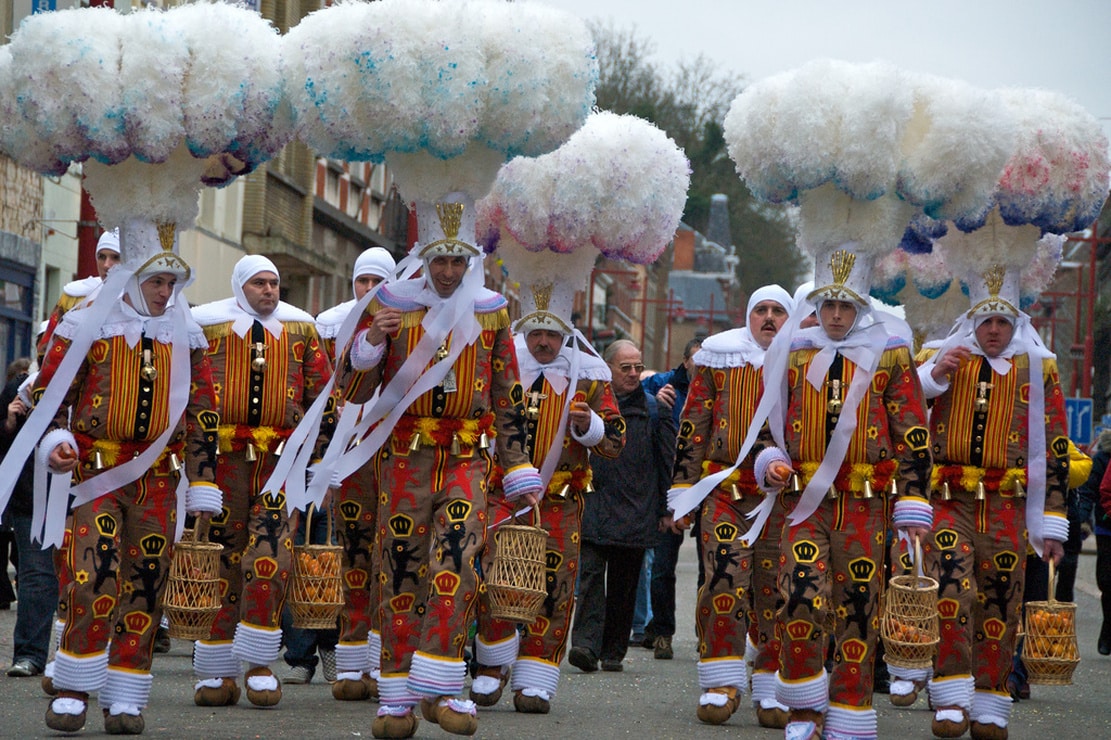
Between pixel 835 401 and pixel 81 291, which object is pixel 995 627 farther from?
pixel 81 291

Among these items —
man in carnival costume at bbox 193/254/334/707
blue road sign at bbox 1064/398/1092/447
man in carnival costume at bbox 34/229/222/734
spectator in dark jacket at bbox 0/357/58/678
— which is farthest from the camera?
blue road sign at bbox 1064/398/1092/447

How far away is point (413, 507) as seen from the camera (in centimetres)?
839

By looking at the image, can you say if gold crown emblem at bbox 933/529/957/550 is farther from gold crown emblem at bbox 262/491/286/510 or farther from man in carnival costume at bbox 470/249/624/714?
gold crown emblem at bbox 262/491/286/510

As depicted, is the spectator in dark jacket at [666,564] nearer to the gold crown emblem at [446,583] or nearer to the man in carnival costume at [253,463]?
the man in carnival costume at [253,463]

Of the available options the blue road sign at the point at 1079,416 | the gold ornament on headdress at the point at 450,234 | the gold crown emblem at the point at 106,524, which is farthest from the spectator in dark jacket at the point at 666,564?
the blue road sign at the point at 1079,416

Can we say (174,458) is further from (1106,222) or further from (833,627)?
(1106,222)

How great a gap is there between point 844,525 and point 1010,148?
79.2 inches

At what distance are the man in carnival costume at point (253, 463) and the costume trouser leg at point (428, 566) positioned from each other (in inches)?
51.5

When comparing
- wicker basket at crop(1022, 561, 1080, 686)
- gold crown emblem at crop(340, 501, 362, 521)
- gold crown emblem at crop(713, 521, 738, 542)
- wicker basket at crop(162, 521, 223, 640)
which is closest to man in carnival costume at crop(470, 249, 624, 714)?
gold crown emblem at crop(340, 501, 362, 521)

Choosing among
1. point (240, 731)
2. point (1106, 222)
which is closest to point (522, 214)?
point (240, 731)

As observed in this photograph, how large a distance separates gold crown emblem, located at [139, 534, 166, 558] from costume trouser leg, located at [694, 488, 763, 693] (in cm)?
280

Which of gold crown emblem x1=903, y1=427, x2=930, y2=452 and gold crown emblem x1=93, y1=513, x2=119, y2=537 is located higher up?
gold crown emblem x1=903, y1=427, x2=930, y2=452

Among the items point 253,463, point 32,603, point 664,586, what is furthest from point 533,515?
point 664,586

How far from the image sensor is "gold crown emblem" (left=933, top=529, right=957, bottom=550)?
9594 mm
